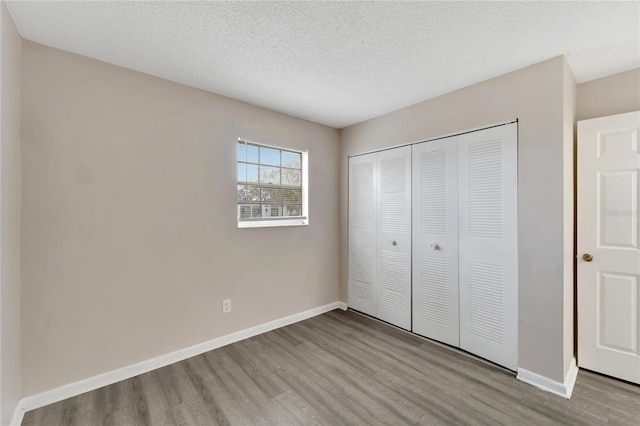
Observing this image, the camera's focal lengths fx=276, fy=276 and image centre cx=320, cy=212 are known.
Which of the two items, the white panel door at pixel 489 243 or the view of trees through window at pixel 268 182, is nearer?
the white panel door at pixel 489 243

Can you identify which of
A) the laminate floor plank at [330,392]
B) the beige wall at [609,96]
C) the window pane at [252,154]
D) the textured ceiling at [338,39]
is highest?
the textured ceiling at [338,39]

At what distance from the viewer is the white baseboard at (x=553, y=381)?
1.95m

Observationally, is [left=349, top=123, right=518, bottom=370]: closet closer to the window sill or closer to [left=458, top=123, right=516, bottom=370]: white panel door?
[left=458, top=123, right=516, bottom=370]: white panel door

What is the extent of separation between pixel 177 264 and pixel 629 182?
143 inches

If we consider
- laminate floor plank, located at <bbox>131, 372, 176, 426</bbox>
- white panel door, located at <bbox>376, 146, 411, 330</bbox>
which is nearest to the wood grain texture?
laminate floor plank, located at <bbox>131, 372, 176, 426</bbox>

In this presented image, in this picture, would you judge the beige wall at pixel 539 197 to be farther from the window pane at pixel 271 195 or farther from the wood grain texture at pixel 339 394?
the window pane at pixel 271 195

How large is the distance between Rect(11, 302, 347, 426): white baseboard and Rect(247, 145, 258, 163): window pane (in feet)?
5.85

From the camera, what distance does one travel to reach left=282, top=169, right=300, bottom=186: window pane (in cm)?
329

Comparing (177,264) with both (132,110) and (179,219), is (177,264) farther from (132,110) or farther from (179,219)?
(132,110)

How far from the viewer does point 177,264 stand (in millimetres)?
2438

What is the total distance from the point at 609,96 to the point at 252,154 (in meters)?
3.20

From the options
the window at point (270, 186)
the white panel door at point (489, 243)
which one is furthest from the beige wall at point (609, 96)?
the window at point (270, 186)

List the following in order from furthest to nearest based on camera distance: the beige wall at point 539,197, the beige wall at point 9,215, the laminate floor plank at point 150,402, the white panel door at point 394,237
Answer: the white panel door at point 394,237 → the beige wall at point 539,197 → the laminate floor plank at point 150,402 → the beige wall at point 9,215

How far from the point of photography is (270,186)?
10.4 feet
